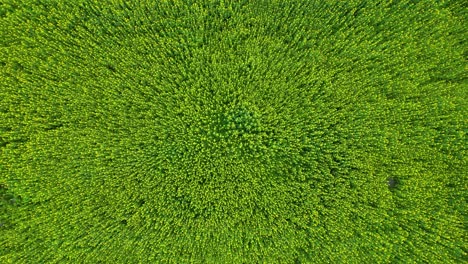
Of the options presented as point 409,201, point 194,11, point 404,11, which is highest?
point 404,11

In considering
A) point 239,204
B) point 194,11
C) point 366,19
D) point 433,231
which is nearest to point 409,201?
point 433,231

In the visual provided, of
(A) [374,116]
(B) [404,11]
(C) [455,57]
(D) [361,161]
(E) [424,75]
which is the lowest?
(D) [361,161]

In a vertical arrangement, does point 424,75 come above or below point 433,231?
above

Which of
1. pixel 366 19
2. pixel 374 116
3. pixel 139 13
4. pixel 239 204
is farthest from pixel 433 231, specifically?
pixel 139 13

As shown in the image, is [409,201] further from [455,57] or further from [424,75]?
[455,57]

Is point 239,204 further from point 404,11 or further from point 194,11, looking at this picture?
point 404,11

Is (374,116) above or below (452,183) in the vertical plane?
above
